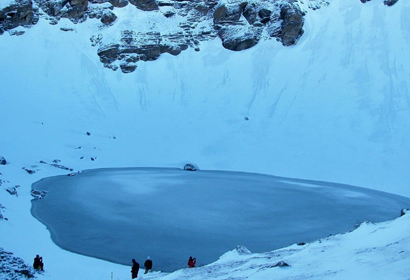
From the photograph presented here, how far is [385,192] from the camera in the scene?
92.0 feet

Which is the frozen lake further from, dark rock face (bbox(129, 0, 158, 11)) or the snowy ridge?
dark rock face (bbox(129, 0, 158, 11))

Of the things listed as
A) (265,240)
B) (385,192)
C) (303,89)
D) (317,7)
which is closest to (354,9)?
(317,7)

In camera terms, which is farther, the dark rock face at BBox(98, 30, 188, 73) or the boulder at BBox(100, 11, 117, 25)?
the boulder at BBox(100, 11, 117, 25)

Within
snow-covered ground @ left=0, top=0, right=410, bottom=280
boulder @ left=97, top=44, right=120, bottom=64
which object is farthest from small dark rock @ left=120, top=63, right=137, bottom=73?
boulder @ left=97, top=44, right=120, bottom=64

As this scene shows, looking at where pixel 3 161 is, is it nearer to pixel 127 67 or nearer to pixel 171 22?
pixel 127 67

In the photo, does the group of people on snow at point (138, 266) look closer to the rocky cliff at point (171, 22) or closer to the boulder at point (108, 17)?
the rocky cliff at point (171, 22)

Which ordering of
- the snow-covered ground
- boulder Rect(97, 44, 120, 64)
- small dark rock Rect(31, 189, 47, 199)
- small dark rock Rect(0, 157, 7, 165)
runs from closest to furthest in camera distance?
small dark rock Rect(31, 189, 47, 199) < small dark rock Rect(0, 157, 7, 165) < the snow-covered ground < boulder Rect(97, 44, 120, 64)

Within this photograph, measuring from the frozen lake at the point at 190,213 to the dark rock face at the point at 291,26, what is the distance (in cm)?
3374

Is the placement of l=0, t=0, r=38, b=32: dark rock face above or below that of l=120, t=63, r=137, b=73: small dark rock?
above

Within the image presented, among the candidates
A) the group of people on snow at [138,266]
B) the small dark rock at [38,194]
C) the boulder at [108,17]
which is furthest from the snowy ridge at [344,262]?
the boulder at [108,17]

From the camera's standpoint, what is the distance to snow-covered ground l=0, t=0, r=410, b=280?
3322cm

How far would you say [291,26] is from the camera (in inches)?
2290

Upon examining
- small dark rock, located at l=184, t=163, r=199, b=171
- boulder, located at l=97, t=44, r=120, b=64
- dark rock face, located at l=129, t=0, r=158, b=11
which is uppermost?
dark rock face, located at l=129, t=0, r=158, b=11

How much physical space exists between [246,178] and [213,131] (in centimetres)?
1335
